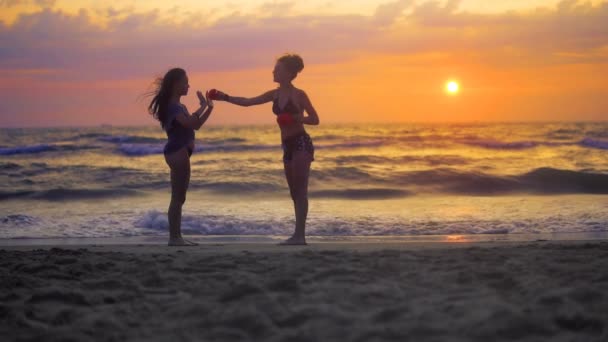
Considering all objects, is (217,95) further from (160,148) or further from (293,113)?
(160,148)

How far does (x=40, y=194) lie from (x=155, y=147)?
57.4 feet

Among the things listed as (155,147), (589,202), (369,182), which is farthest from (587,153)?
(155,147)

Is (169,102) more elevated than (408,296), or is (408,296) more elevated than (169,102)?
(169,102)

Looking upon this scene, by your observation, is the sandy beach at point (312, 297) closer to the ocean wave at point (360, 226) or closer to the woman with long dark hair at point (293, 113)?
the woman with long dark hair at point (293, 113)

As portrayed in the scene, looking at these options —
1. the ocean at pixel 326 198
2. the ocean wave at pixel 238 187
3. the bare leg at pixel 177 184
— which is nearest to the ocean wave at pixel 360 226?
the ocean at pixel 326 198

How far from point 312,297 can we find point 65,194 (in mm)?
12082

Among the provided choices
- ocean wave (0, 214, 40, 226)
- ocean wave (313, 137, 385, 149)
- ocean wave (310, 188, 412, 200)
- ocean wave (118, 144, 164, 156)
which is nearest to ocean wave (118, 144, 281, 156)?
ocean wave (118, 144, 164, 156)

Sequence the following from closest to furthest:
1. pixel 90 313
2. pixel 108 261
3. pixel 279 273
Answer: pixel 90 313 < pixel 279 273 < pixel 108 261

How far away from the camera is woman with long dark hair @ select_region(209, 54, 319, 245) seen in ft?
22.4

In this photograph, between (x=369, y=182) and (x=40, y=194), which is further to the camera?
(x=369, y=182)

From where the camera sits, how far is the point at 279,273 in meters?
4.65

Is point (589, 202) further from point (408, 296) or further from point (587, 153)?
point (587, 153)

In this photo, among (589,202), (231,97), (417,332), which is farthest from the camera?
(589,202)

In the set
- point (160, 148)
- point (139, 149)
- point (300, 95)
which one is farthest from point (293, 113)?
point (160, 148)
